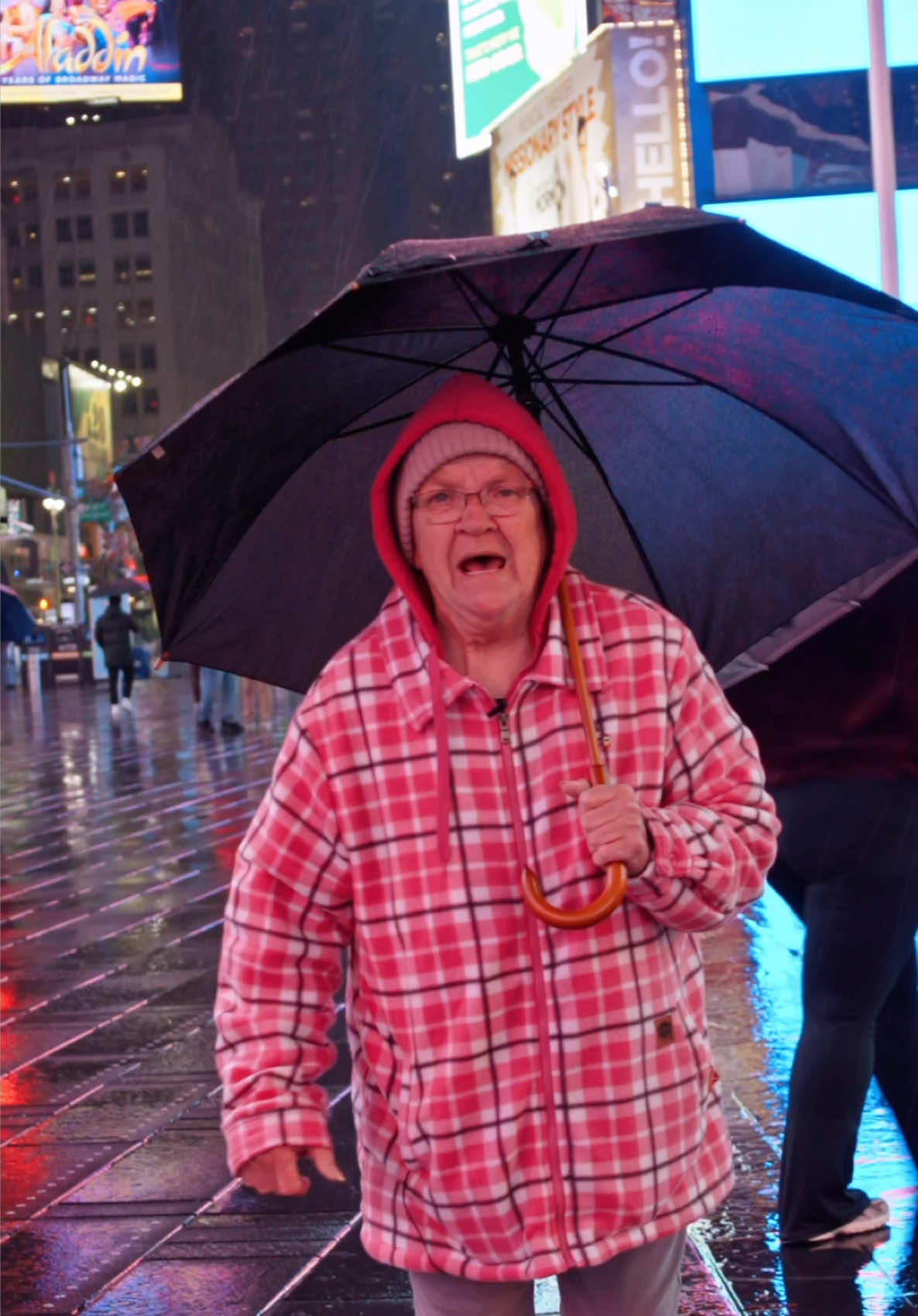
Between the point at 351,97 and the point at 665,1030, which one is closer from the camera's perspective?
the point at 665,1030

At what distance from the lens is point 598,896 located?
8.47 ft

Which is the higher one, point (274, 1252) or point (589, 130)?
point (589, 130)

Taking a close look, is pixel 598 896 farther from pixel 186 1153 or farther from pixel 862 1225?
pixel 186 1153

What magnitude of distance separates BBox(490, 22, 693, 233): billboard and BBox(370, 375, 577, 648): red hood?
2063 centimetres

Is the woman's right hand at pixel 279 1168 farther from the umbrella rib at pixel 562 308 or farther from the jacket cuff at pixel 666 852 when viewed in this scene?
the umbrella rib at pixel 562 308

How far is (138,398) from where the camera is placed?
16062cm

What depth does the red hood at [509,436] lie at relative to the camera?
274cm

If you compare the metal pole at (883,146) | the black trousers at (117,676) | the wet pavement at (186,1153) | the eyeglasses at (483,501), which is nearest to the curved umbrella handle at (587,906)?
the eyeglasses at (483,501)

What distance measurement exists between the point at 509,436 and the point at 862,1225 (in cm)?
224

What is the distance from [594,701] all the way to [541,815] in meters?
0.18

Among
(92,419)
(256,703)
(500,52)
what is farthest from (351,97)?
(256,703)

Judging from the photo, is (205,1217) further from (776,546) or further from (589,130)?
(589,130)

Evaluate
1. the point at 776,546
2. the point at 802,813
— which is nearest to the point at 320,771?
the point at 776,546

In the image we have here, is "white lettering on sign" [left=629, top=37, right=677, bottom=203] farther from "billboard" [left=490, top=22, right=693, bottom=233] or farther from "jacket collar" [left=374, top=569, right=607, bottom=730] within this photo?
"jacket collar" [left=374, top=569, right=607, bottom=730]
